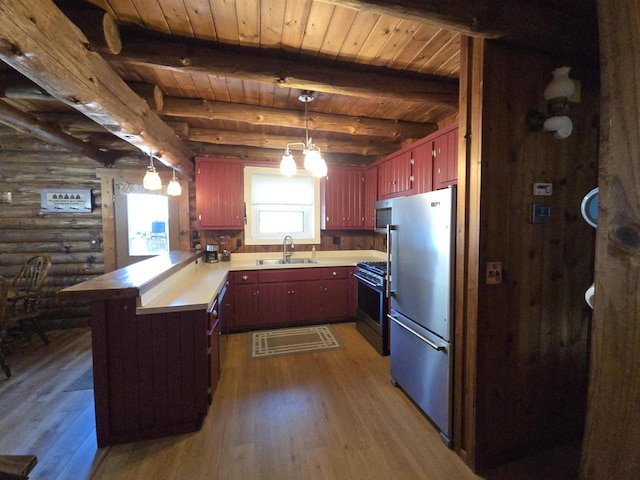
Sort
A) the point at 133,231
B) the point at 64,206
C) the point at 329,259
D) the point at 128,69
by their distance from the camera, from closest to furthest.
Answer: the point at 128,69 → the point at 64,206 → the point at 133,231 → the point at 329,259

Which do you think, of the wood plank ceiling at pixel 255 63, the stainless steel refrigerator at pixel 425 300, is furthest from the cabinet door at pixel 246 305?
the stainless steel refrigerator at pixel 425 300

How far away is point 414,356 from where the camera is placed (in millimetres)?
2068

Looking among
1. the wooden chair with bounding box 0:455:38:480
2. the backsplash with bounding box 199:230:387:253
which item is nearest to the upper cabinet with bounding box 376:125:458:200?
the backsplash with bounding box 199:230:387:253

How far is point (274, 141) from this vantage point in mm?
3479

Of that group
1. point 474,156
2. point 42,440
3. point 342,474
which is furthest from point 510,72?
point 42,440

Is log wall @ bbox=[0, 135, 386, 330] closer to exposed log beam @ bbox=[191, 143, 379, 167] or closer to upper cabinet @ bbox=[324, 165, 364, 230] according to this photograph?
exposed log beam @ bbox=[191, 143, 379, 167]

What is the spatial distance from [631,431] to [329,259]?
379 centimetres

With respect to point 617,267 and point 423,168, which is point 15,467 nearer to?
point 617,267

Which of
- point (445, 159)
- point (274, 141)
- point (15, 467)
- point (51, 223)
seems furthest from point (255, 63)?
point (51, 223)

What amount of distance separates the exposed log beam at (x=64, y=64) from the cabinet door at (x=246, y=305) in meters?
2.06

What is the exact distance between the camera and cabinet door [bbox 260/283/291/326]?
353cm

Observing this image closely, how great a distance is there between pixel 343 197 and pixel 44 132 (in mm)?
A: 3519

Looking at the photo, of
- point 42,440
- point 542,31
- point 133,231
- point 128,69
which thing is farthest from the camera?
point 133,231

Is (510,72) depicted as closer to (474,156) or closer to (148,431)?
(474,156)
